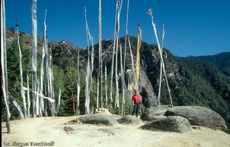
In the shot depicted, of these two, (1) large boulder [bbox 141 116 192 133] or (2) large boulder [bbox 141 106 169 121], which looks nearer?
(1) large boulder [bbox 141 116 192 133]

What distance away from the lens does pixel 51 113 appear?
43938mm

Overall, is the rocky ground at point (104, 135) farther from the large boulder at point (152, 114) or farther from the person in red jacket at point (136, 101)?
the person in red jacket at point (136, 101)

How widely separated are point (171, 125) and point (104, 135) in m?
4.06

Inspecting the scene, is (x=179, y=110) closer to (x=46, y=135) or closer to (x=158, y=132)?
(x=158, y=132)

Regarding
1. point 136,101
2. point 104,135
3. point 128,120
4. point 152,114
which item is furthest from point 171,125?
point 136,101

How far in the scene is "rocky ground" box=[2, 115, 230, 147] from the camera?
20672mm

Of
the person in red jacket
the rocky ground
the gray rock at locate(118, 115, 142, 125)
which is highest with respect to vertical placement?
the person in red jacket

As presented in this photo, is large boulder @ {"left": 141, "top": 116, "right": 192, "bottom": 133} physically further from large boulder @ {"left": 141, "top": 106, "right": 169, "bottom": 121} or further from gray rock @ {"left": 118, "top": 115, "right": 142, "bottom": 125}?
large boulder @ {"left": 141, "top": 106, "right": 169, "bottom": 121}

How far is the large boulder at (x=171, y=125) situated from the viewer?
81.9 feet

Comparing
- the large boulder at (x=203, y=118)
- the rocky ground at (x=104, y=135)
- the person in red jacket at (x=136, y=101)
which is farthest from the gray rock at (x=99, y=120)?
the large boulder at (x=203, y=118)

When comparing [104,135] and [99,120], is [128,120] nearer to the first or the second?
[99,120]

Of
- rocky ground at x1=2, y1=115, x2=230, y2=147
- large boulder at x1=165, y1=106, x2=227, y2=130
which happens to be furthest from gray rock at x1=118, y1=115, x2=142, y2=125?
large boulder at x1=165, y1=106, x2=227, y2=130

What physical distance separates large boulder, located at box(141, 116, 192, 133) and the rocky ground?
0.35 metres

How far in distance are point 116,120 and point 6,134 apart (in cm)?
760
